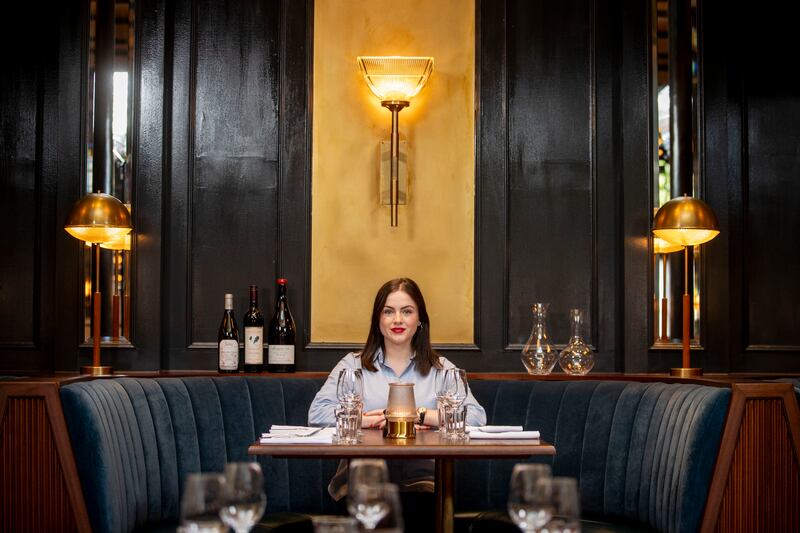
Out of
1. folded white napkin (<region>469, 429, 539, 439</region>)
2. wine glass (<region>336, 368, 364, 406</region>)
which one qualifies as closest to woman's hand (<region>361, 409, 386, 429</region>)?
wine glass (<region>336, 368, 364, 406</region>)

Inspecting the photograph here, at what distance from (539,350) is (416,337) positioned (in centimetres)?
56

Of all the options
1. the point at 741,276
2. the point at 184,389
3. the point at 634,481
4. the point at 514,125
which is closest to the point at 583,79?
the point at 514,125

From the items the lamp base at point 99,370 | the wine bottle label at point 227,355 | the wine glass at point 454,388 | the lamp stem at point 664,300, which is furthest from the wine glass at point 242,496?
the lamp stem at point 664,300

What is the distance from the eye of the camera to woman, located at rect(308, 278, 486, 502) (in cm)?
406

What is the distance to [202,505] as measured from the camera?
155 centimetres

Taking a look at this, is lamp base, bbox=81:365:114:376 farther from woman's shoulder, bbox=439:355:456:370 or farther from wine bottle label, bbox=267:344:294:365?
woman's shoulder, bbox=439:355:456:370

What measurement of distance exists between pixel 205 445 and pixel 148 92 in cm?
161

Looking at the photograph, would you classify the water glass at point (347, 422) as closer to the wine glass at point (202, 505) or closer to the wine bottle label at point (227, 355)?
the wine bottle label at point (227, 355)

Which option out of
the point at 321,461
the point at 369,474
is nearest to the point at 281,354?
the point at 321,461

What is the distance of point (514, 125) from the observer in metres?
4.78

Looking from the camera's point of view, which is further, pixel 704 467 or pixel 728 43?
pixel 728 43

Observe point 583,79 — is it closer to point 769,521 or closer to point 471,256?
point 471,256

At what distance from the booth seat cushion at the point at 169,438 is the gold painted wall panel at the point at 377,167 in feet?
1.79

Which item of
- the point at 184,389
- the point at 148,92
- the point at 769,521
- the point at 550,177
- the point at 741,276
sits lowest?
the point at 769,521
